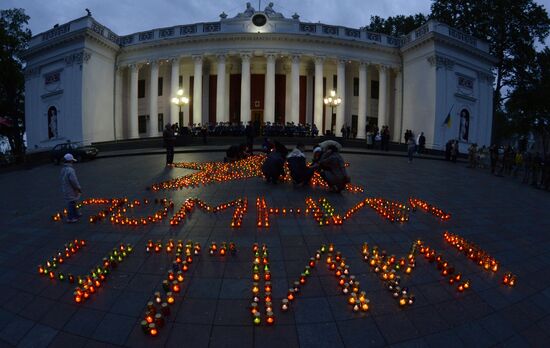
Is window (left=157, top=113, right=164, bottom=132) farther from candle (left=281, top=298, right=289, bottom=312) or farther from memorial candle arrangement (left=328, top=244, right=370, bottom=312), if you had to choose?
candle (left=281, top=298, right=289, bottom=312)

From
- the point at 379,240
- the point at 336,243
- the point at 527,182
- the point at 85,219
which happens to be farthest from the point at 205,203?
the point at 527,182

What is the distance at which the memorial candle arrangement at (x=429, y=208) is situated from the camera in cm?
767

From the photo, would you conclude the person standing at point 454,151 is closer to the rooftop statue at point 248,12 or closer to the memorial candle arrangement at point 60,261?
the memorial candle arrangement at point 60,261

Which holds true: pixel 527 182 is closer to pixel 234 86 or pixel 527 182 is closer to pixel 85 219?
pixel 85 219

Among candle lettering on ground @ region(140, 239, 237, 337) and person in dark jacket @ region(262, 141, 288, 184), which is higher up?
person in dark jacket @ region(262, 141, 288, 184)

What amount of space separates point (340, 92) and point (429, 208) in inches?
993

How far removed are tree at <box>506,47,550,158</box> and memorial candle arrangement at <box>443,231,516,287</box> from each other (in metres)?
33.5

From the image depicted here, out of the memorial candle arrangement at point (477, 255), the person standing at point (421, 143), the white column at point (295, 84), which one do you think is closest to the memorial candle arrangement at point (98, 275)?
the memorial candle arrangement at point (477, 255)

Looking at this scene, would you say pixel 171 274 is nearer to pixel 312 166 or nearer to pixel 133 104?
pixel 312 166

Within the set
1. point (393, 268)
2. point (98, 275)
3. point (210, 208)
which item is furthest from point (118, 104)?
point (393, 268)

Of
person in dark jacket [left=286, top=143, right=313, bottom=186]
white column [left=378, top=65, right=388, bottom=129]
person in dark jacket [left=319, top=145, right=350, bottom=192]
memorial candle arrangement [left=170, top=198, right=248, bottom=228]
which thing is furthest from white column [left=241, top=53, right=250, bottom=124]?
memorial candle arrangement [left=170, top=198, right=248, bottom=228]

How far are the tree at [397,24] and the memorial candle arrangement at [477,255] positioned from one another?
39.3 metres

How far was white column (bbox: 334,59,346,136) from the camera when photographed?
1257 inches

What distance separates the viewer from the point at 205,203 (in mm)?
8180
